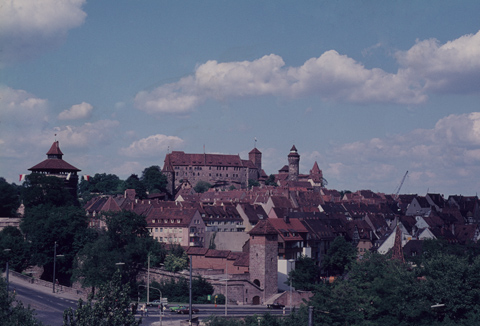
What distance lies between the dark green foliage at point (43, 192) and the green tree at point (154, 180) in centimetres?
7308

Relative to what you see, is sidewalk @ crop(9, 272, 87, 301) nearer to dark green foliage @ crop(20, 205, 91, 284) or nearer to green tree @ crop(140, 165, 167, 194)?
dark green foliage @ crop(20, 205, 91, 284)

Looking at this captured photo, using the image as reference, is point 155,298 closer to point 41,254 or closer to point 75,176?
point 41,254

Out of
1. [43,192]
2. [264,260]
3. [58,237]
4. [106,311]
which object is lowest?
[106,311]

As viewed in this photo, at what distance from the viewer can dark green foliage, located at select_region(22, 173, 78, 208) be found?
106m

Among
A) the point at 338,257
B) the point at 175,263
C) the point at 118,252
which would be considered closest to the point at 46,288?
the point at 118,252

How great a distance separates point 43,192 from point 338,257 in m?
44.8

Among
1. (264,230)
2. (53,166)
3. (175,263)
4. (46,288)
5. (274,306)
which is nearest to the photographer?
(274,306)

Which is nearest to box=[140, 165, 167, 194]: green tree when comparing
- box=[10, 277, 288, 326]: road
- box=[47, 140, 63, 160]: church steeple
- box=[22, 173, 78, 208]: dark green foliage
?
box=[47, 140, 63, 160]: church steeple

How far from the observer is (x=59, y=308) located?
6862 centimetres

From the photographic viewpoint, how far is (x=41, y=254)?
90750 mm

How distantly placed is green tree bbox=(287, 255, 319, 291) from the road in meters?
10.3

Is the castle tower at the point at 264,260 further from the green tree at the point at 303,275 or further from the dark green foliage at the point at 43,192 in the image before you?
the dark green foliage at the point at 43,192

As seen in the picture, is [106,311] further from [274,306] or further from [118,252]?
[118,252]

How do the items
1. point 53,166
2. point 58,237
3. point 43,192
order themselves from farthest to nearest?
point 53,166, point 43,192, point 58,237
